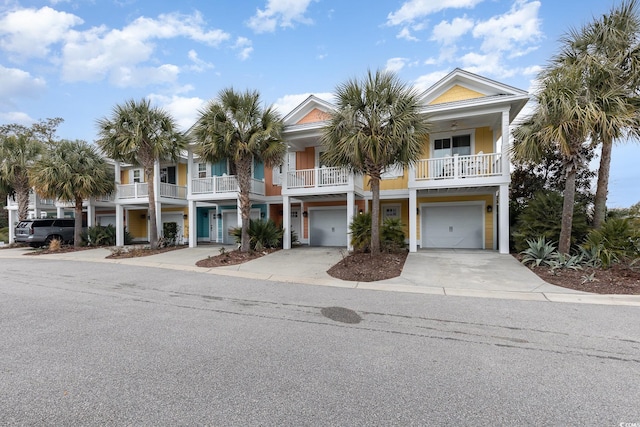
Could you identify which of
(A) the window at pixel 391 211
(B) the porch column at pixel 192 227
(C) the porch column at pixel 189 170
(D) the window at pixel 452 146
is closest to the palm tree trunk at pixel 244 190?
(C) the porch column at pixel 189 170

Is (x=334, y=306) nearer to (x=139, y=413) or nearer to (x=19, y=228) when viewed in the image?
(x=139, y=413)

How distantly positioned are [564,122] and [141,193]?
19.6 m

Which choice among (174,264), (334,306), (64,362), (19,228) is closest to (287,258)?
(174,264)

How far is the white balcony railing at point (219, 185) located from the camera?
51.8 ft

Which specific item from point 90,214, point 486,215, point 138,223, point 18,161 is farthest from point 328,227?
point 18,161

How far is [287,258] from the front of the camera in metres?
12.0

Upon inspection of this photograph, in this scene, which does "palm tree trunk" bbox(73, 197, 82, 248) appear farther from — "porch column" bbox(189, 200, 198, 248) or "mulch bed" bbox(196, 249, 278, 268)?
"mulch bed" bbox(196, 249, 278, 268)

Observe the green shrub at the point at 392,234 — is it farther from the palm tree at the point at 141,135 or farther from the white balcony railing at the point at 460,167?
the palm tree at the point at 141,135

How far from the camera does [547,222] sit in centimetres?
1026

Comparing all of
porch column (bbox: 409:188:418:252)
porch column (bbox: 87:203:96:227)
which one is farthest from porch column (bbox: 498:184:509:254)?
porch column (bbox: 87:203:96:227)

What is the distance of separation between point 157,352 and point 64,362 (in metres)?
0.98

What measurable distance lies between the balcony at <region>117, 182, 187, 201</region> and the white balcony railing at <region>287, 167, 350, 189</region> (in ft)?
26.6

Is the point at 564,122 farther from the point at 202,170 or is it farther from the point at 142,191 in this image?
the point at 142,191

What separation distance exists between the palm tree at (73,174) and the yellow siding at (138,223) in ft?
15.6
